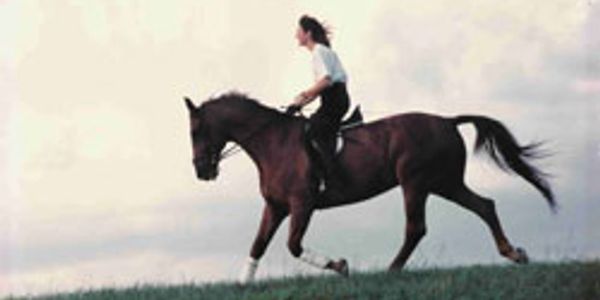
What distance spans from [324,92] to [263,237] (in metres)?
1.48

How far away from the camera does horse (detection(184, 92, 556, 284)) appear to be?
14.6m

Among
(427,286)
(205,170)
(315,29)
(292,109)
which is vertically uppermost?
(315,29)

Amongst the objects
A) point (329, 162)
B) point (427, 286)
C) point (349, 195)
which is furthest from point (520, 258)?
point (329, 162)

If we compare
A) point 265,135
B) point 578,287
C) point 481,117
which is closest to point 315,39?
point 265,135

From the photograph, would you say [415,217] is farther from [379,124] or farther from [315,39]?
[315,39]

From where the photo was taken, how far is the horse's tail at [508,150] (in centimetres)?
1557

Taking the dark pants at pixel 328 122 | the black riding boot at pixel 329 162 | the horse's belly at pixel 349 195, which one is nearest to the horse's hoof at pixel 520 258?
the horse's belly at pixel 349 195

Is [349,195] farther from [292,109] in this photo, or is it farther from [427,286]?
[427,286]

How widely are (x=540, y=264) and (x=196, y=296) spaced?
3.27m

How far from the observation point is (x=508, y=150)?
616 inches

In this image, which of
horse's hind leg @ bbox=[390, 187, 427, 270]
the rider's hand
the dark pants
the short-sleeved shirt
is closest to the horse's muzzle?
the rider's hand

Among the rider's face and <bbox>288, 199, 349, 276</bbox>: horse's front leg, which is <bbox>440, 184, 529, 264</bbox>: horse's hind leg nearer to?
<bbox>288, 199, 349, 276</bbox>: horse's front leg

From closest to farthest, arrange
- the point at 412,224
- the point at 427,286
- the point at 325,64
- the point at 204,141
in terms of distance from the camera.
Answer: the point at 427,286
the point at 325,64
the point at 412,224
the point at 204,141

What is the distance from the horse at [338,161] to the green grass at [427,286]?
1.29ft
